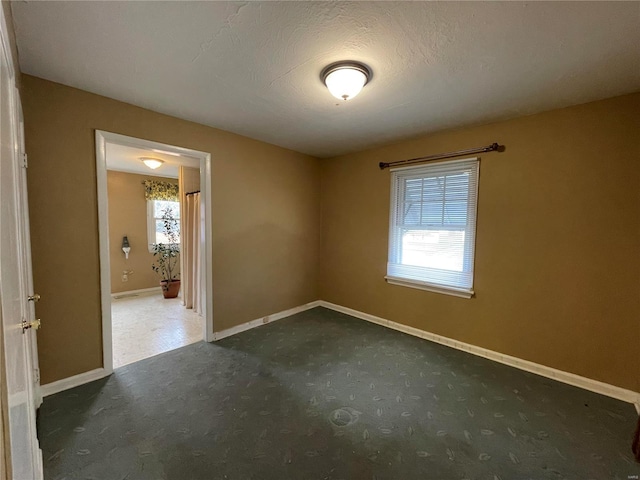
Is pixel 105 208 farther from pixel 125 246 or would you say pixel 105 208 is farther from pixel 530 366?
pixel 530 366

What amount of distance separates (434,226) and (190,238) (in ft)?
11.8

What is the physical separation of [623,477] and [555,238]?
5.64 ft

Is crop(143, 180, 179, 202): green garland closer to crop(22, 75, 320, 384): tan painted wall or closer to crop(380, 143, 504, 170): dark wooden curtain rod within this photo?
crop(22, 75, 320, 384): tan painted wall

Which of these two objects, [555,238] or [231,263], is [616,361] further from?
[231,263]

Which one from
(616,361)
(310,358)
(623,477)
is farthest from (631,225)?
(310,358)

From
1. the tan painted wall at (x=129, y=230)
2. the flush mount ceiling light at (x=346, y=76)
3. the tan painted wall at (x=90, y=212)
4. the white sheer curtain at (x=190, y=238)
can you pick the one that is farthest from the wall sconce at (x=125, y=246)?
the flush mount ceiling light at (x=346, y=76)

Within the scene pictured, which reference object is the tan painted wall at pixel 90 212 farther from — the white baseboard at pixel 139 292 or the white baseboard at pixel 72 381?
the white baseboard at pixel 139 292

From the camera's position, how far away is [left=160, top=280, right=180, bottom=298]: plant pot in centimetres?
507

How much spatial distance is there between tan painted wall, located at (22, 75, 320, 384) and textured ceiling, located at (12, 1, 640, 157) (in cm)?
24

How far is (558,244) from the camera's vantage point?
97.5 inches

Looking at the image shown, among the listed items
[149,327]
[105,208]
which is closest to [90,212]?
[105,208]

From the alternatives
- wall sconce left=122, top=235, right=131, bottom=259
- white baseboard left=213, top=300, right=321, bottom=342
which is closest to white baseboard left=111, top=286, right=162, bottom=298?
wall sconce left=122, top=235, right=131, bottom=259

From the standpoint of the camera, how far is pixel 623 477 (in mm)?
1537

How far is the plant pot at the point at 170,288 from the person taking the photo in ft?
16.6
